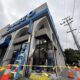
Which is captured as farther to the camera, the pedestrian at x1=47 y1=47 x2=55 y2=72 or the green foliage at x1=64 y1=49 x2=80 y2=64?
the green foliage at x1=64 y1=49 x2=80 y2=64

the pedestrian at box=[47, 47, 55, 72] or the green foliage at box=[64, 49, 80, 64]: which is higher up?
the green foliage at box=[64, 49, 80, 64]

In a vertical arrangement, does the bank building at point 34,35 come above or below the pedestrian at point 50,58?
above

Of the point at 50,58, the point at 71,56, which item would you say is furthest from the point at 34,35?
the point at 71,56

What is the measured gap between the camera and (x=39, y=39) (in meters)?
15.4

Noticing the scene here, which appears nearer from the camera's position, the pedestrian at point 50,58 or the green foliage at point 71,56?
the pedestrian at point 50,58

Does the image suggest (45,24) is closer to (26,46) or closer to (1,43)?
(26,46)

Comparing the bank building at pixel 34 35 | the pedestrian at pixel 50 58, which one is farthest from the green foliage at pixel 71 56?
the pedestrian at pixel 50 58

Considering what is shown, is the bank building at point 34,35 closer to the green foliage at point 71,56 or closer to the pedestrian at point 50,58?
the pedestrian at point 50,58

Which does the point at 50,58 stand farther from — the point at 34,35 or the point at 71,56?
the point at 71,56

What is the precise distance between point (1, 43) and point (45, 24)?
29.6ft

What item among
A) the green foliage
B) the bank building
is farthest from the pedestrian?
the green foliage

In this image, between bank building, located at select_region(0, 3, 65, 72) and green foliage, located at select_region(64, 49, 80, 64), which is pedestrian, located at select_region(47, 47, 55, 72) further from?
green foliage, located at select_region(64, 49, 80, 64)

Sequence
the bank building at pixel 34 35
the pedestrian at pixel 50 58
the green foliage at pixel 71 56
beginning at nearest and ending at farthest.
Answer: the bank building at pixel 34 35 < the pedestrian at pixel 50 58 < the green foliage at pixel 71 56

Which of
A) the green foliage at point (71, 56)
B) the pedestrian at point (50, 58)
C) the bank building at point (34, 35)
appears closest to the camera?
the bank building at point (34, 35)
